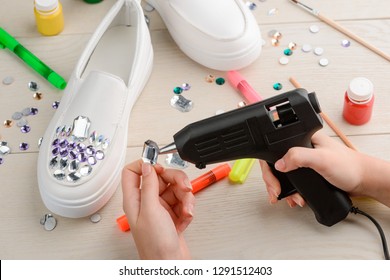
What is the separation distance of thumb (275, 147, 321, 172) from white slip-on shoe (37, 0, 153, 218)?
268 millimetres

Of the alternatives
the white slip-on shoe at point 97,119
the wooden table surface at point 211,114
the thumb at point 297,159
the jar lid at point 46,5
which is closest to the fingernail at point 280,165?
the thumb at point 297,159

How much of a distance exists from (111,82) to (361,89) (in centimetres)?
38

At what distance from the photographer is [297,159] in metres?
1.03

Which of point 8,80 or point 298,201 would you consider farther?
point 8,80

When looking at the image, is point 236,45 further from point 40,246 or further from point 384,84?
point 40,246

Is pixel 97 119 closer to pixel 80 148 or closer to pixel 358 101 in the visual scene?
pixel 80 148

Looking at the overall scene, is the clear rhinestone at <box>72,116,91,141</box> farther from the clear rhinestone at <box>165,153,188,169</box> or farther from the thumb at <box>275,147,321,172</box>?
the thumb at <box>275,147,321,172</box>

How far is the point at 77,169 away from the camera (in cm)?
113

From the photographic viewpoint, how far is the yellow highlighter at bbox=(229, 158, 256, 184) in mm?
1177

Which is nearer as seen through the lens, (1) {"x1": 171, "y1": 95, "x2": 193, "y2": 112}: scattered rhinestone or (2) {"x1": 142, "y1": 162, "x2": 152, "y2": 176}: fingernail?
(2) {"x1": 142, "y1": 162, "x2": 152, "y2": 176}: fingernail

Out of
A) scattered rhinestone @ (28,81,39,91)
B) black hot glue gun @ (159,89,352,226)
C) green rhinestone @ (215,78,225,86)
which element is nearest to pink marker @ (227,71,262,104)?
green rhinestone @ (215,78,225,86)

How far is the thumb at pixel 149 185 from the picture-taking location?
1.00 metres

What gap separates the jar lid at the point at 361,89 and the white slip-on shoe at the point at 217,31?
19cm

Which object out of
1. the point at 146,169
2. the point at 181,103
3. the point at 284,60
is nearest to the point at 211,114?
the point at 181,103
